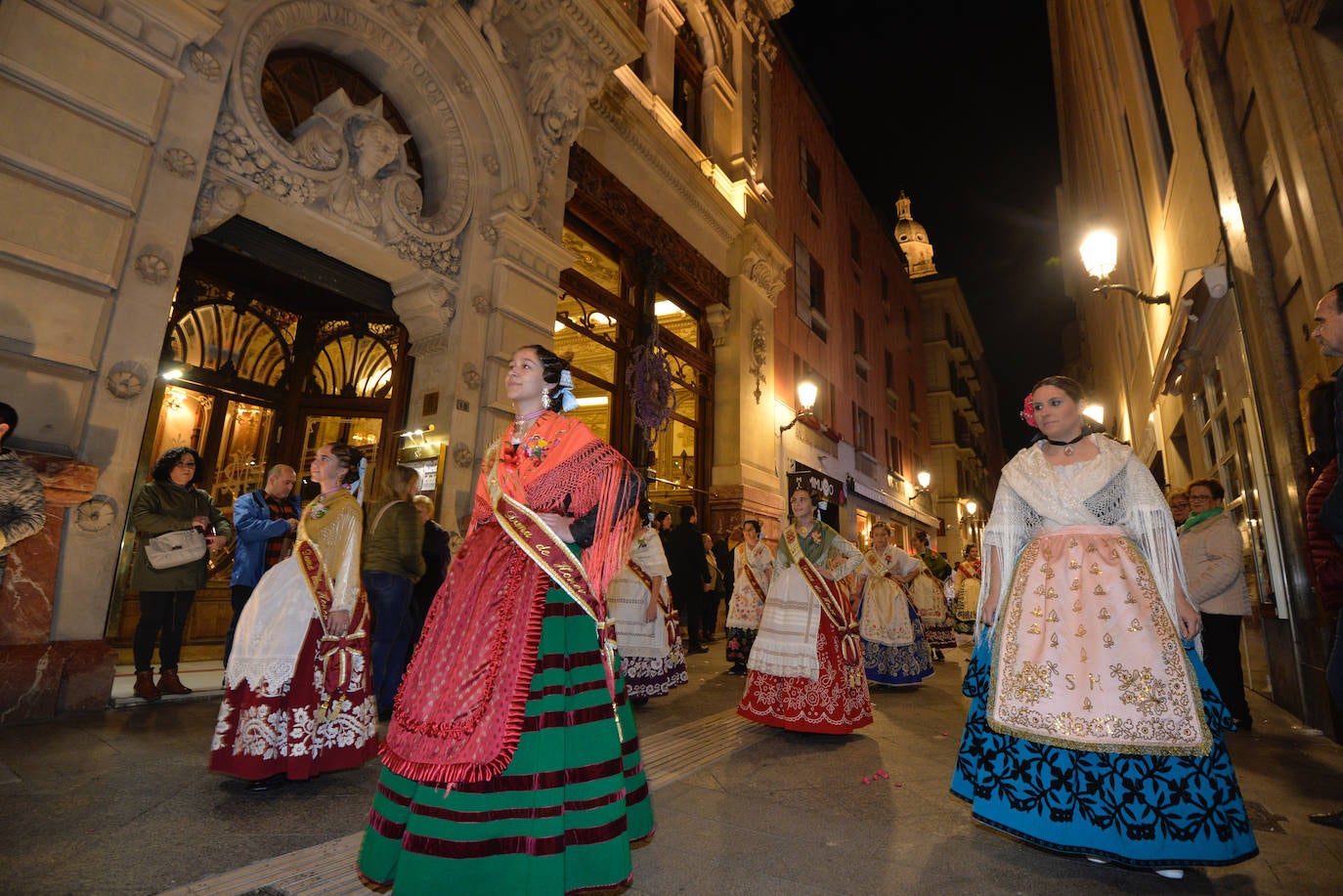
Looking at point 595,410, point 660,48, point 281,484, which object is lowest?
point 281,484

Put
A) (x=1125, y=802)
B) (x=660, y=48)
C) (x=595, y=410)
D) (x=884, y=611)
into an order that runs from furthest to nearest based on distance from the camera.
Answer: (x=595, y=410) < (x=660, y=48) < (x=884, y=611) < (x=1125, y=802)

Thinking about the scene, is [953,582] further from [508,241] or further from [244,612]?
[244,612]

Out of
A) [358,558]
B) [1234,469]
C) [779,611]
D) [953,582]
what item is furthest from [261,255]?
[953,582]

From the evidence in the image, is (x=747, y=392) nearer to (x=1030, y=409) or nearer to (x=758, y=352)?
(x=758, y=352)

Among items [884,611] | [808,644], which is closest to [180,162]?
[808,644]

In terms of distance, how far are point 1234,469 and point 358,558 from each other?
8.17m

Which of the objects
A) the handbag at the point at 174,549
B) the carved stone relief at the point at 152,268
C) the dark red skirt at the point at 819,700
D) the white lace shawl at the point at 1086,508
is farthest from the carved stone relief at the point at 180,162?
the white lace shawl at the point at 1086,508

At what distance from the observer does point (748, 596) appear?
26.0ft

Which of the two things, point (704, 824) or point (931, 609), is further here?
point (931, 609)

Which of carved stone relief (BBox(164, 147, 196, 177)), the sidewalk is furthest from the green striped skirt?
carved stone relief (BBox(164, 147, 196, 177))

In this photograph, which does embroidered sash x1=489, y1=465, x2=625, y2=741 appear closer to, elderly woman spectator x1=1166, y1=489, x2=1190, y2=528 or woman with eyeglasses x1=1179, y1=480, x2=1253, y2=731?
woman with eyeglasses x1=1179, y1=480, x2=1253, y2=731

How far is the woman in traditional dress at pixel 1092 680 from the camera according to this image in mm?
2432

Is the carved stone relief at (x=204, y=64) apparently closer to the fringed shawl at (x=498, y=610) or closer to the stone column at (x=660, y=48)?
the fringed shawl at (x=498, y=610)

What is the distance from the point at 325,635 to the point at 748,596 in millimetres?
5364
